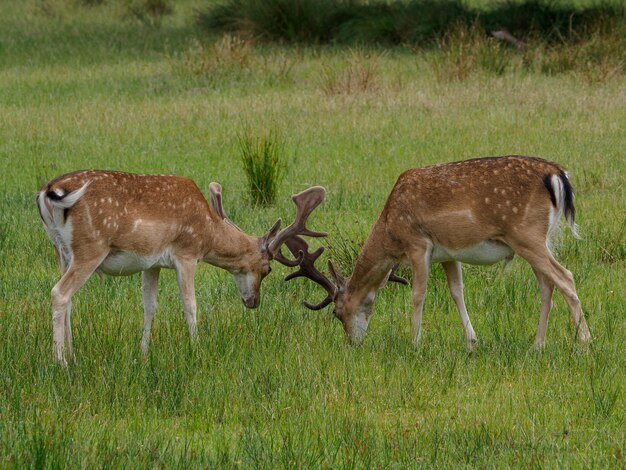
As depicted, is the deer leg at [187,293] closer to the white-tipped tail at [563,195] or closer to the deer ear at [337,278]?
the deer ear at [337,278]

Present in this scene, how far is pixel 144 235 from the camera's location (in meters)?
6.86

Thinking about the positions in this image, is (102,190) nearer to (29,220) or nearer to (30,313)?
(30,313)

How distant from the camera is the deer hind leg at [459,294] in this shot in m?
7.17

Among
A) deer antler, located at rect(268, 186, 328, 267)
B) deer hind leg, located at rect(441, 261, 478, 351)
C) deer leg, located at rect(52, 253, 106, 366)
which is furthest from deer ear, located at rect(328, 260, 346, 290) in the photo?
deer leg, located at rect(52, 253, 106, 366)

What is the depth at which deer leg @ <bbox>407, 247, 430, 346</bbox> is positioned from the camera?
283 inches

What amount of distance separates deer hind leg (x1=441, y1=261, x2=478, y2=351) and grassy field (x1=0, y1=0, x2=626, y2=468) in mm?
111

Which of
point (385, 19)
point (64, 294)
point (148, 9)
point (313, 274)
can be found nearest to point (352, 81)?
point (385, 19)

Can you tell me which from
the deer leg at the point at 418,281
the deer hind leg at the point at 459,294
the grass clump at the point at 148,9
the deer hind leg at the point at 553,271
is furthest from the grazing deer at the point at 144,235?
the grass clump at the point at 148,9

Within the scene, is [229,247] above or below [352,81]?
above

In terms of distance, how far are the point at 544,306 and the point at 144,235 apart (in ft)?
8.02

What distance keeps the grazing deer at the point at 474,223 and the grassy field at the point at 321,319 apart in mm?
238

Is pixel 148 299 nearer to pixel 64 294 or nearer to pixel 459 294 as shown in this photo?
pixel 64 294

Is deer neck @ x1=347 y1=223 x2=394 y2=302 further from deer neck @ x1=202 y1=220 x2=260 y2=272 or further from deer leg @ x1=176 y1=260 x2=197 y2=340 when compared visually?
deer leg @ x1=176 y1=260 x2=197 y2=340

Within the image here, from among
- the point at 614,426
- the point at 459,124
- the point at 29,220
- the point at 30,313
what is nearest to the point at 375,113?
the point at 459,124
